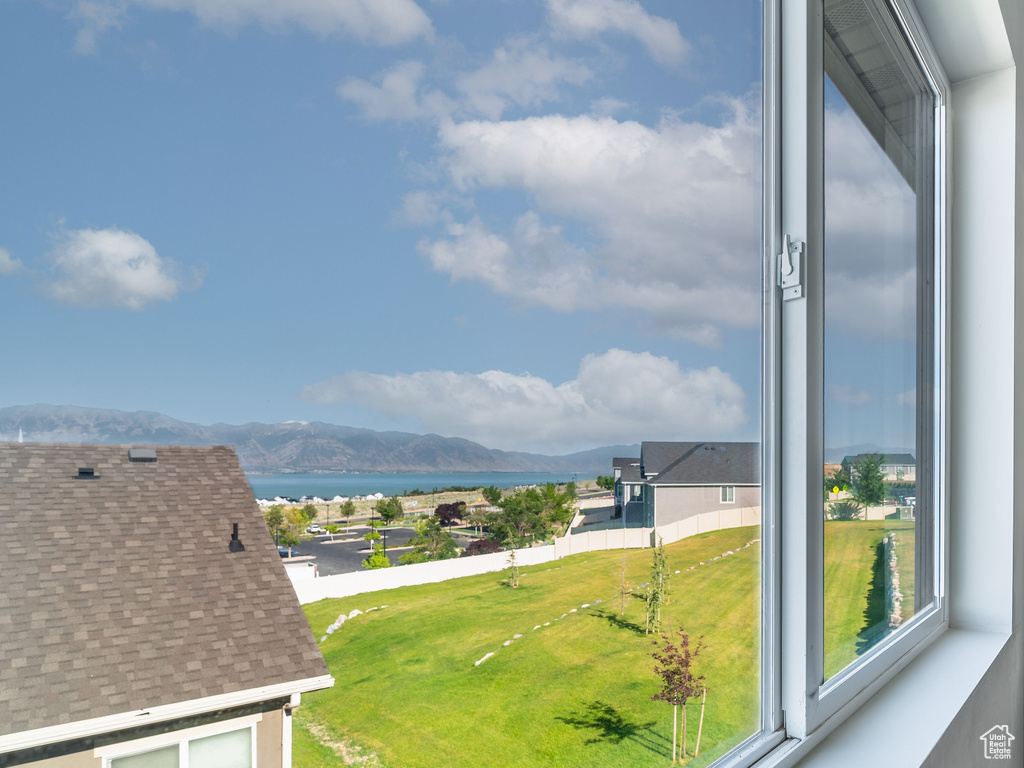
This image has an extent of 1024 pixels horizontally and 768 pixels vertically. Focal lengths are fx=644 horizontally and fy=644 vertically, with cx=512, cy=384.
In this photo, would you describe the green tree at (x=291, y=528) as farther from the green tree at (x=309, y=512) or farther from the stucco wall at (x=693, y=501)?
the stucco wall at (x=693, y=501)

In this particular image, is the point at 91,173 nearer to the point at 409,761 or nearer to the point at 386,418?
the point at 386,418

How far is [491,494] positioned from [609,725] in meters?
→ 0.40

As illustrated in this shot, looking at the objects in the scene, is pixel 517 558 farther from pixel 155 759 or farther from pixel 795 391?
pixel 795 391

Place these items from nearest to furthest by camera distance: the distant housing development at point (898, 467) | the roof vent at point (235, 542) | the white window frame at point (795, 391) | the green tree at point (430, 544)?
the roof vent at point (235, 542), the green tree at point (430, 544), the white window frame at point (795, 391), the distant housing development at point (898, 467)

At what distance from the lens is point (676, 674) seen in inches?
39.3

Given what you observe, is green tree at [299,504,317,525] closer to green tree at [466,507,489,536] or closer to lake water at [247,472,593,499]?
lake water at [247,472,593,499]

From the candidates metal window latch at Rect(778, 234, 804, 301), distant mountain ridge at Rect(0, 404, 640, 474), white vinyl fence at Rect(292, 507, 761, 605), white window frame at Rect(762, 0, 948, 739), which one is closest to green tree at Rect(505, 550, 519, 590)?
white vinyl fence at Rect(292, 507, 761, 605)

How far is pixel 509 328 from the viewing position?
2.48 feet

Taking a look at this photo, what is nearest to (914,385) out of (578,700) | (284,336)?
(578,700)

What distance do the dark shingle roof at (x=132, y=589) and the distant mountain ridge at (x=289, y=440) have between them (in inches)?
0.4

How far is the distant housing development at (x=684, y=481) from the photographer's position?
95cm

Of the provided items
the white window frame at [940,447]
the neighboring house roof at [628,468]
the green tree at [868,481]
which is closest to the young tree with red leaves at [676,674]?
the white window frame at [940,447]

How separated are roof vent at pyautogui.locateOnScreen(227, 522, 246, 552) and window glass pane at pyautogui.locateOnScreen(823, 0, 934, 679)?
1.08m

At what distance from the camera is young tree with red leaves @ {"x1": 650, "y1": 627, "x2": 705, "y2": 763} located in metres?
0.98
